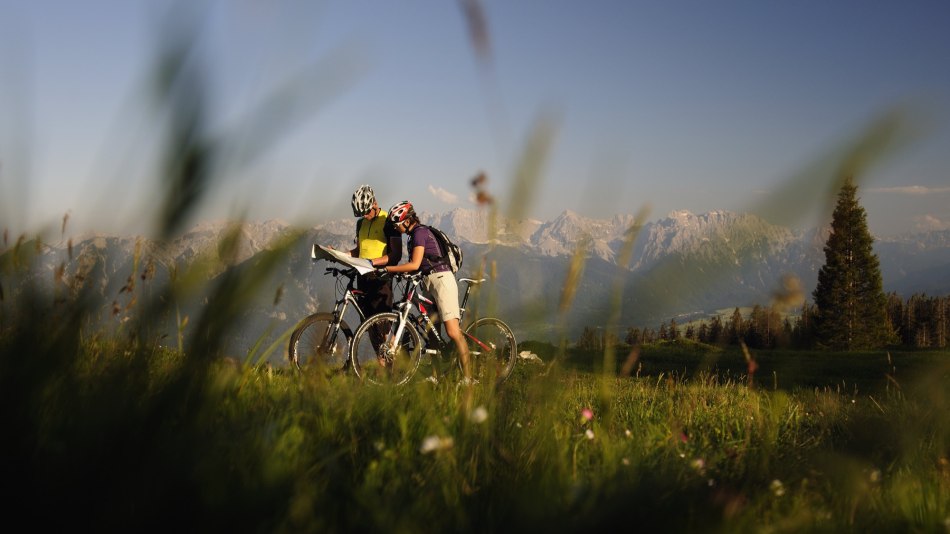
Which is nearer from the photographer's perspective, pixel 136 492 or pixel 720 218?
pixel 720 218

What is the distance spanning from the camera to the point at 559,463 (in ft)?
7.95

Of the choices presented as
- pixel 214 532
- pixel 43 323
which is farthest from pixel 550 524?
pixel 43 323

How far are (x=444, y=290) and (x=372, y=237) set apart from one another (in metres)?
1.73

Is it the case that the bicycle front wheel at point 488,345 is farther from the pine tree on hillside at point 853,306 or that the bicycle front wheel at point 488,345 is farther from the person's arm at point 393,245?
the pine tree on hillside at point 853,306

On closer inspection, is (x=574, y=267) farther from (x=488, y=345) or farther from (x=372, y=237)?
(x=372, y=237)

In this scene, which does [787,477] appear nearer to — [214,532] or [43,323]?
[214,532]

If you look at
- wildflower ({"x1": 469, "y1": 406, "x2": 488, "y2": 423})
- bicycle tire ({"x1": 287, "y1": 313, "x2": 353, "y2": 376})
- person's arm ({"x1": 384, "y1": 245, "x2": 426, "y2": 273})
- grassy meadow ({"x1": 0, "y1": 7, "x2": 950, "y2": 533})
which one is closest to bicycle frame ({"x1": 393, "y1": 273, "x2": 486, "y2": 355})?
person's arm ({"x1": 384, "y1": 245, "x2": 426, "y2": 273})

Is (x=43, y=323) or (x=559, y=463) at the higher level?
(x=43, y=323)

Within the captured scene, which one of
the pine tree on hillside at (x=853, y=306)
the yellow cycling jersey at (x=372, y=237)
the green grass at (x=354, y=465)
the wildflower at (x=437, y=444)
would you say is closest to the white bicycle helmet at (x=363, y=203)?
the yellow cycling jersey at (x=372, y=237)

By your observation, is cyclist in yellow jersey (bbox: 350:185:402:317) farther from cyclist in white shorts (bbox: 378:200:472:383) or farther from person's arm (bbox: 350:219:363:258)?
cyclist in white shorts (bbox: 378:200:472:383)

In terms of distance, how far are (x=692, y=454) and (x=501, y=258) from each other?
7.37 ft

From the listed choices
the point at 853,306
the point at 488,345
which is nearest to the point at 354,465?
the point at 488,345

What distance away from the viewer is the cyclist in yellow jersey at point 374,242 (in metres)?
10.8

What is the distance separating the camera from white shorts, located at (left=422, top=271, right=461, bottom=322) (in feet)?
33.8
